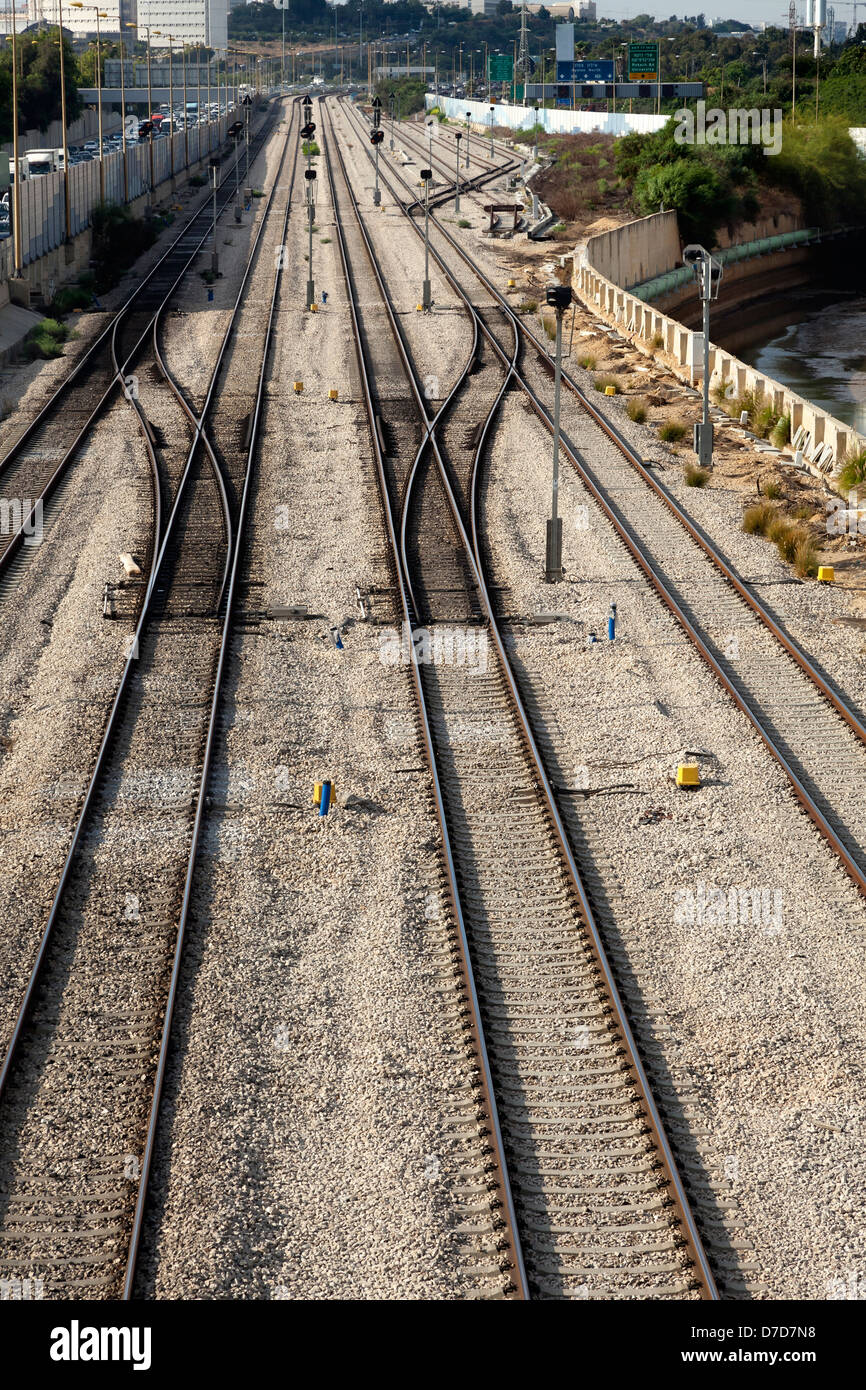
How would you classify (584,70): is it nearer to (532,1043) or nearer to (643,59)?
(643,59)

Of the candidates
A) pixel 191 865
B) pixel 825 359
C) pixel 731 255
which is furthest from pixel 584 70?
pixel 191 865

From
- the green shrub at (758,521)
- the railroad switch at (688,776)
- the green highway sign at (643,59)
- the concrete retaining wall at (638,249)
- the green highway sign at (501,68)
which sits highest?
the green highway sign at (501,68)

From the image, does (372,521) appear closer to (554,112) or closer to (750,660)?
(750,660)

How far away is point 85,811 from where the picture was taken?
47.5ft

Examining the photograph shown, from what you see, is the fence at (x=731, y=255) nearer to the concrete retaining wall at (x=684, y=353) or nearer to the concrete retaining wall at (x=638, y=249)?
the concrete retaining wall at (x=638, y=249)

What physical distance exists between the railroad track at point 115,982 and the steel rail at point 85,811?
0.08ft

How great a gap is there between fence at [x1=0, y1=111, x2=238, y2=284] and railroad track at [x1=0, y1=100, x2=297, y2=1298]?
2658 centimetres

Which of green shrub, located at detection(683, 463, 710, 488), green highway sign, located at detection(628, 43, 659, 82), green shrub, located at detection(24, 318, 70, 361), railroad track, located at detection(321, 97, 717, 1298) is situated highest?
green highway sign, located at detection(628, 43, 659, 82)

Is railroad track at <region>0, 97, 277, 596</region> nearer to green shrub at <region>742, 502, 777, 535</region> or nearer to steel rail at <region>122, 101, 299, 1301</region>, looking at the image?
steel rail at <region>122, 101, 299, 1301</region>

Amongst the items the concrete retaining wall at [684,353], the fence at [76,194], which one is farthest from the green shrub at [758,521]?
the fence at [76,194]

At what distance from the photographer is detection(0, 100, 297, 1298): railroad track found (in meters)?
9.49

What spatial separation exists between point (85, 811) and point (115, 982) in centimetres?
286

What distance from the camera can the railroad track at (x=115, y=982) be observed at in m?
9.49

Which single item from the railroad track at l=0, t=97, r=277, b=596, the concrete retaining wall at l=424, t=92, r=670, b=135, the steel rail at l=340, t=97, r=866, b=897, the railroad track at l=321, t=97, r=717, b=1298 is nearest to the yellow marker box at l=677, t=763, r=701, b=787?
the steel rail at l=340, t=97, r=866, b=897
